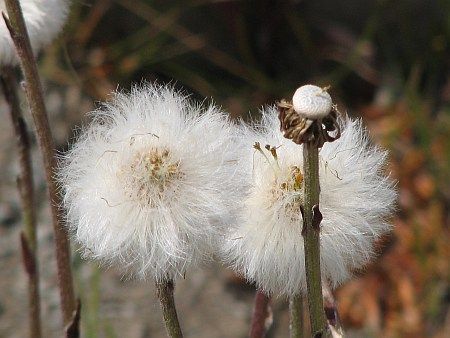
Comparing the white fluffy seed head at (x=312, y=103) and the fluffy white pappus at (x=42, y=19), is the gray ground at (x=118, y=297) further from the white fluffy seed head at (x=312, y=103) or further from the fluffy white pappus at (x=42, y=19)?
the white fluffy seed head at (x=312, y=103)

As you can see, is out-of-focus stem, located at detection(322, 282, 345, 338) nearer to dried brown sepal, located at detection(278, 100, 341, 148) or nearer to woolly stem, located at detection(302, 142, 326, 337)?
woolly stem, located at detection(302, 142, 326, 337)

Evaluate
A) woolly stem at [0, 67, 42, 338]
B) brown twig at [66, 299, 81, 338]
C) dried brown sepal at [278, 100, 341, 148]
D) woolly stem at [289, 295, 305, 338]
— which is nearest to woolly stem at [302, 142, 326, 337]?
dried brown sepal at [278, 100, 341, 148]

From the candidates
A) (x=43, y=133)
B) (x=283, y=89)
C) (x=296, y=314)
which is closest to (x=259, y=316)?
(x=296, y=314)

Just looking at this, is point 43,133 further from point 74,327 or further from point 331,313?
point 331,313

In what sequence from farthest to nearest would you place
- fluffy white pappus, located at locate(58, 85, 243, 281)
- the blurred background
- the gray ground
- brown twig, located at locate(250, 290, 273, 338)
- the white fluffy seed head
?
the blurred background < the gray ground < brown twig, located at locate(250, 290, 273, 338) < fluffy white pappus, located at locate(58, 85, 243, 281) < the white fluffy seed head

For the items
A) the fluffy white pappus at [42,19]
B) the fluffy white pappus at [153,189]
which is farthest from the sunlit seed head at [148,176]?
the fluffy white pappus at [42,19]
